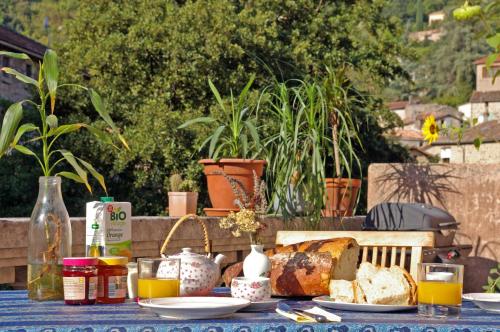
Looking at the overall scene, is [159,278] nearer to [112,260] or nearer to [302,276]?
[112,260]

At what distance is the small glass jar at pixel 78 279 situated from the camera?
229 centimetres

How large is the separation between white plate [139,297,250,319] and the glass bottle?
37 cm

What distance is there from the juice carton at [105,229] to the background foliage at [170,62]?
12.2 meters

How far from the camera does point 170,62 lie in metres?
16.2

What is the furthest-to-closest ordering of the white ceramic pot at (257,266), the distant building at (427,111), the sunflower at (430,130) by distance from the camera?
the distant building at (427,111)
the sunflower at (430,130)
the white ceramic pot at (257,266)

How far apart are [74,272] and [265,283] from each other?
47 centimetres

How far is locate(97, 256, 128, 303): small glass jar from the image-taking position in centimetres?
235

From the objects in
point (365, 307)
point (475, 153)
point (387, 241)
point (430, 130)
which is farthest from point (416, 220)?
point (475, 153)

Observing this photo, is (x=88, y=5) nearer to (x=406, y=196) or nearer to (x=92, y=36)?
(x=92, y=36)

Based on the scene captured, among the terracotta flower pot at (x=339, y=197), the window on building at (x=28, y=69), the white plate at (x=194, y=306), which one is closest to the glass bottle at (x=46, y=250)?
the white plate at (x=194, y=306)

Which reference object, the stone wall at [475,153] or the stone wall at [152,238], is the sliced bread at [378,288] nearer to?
the stone wall at [152,238]

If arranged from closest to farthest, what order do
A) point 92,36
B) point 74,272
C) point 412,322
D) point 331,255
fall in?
1. point 412,322
2. point 74,272
3. point 331,255
4. point 92,36

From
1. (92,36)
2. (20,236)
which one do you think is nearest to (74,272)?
(20,236)

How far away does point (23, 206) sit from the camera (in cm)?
1592
